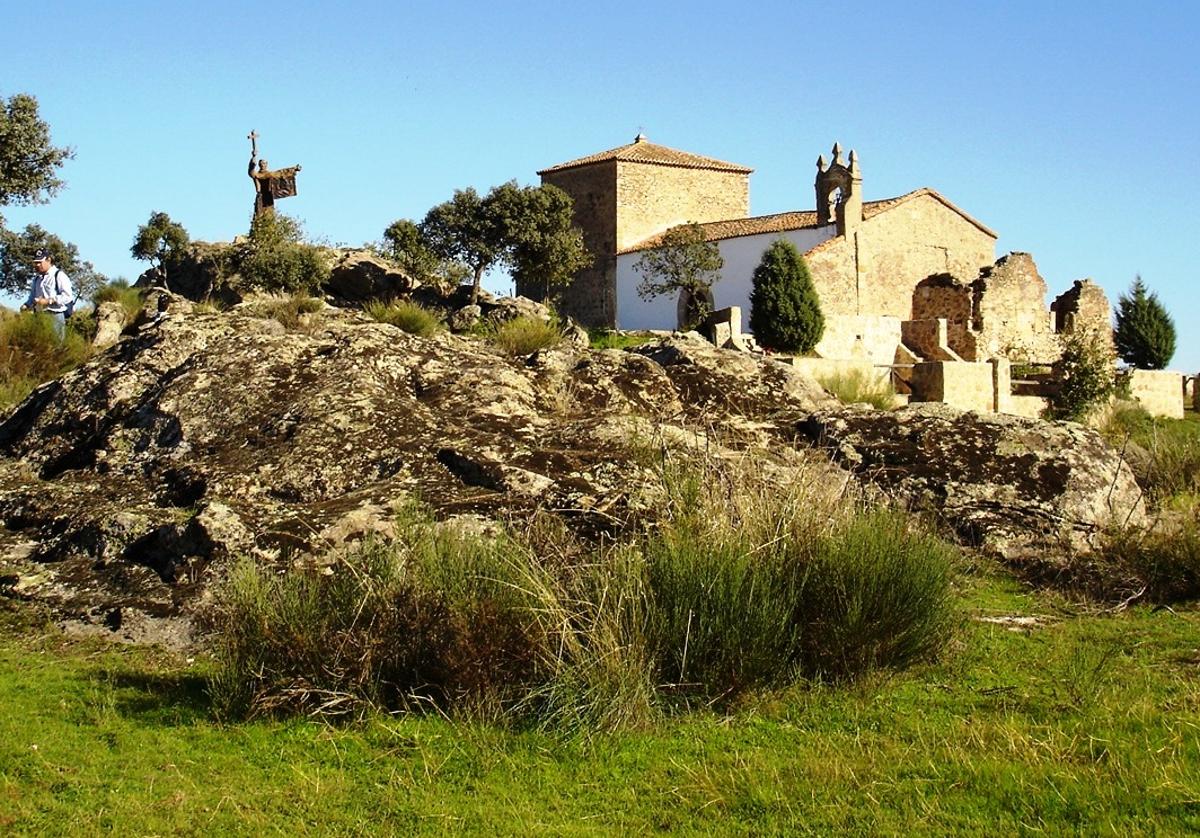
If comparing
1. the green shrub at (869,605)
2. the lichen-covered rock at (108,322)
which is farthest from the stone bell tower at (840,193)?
the green shrub at (869,605)

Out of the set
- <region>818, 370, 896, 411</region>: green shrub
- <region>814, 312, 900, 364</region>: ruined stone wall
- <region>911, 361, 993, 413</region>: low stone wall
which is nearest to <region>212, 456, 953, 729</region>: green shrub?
<region>818, 370, 896, 411</region>: green shrub

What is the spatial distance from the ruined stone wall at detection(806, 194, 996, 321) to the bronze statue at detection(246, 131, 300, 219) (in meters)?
18.4

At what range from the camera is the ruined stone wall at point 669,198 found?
161 feet

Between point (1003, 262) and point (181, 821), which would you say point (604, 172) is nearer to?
point (1003, 262)

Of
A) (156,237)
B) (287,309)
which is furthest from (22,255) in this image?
(287,309)

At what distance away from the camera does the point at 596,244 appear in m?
49.5

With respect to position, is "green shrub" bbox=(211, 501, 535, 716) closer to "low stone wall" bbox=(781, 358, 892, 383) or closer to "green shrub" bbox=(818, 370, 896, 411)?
"green shrub" bbox=(818, 370, 896, 411)

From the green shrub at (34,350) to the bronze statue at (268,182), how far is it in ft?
59.5

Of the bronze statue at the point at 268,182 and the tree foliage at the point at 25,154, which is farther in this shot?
the bronze statue at the point at 268,182

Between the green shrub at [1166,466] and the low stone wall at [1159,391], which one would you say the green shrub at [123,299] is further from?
the low stone wall at [1159,391]

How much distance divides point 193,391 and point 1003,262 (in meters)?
41.3

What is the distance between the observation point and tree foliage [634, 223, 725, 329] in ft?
143

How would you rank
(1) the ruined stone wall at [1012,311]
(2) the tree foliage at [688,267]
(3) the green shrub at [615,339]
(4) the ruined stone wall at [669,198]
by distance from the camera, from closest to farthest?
(3) the green shrub at [615,339], (2) the tree foliage at [688,267], (1) the ruined stone wall at [1012,311], (4) the ruined stone wall at [669,198]

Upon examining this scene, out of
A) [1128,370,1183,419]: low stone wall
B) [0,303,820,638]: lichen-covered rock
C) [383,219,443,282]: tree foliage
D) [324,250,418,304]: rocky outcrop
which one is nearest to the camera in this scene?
[0,303,820,638]: lichen-covered rock
